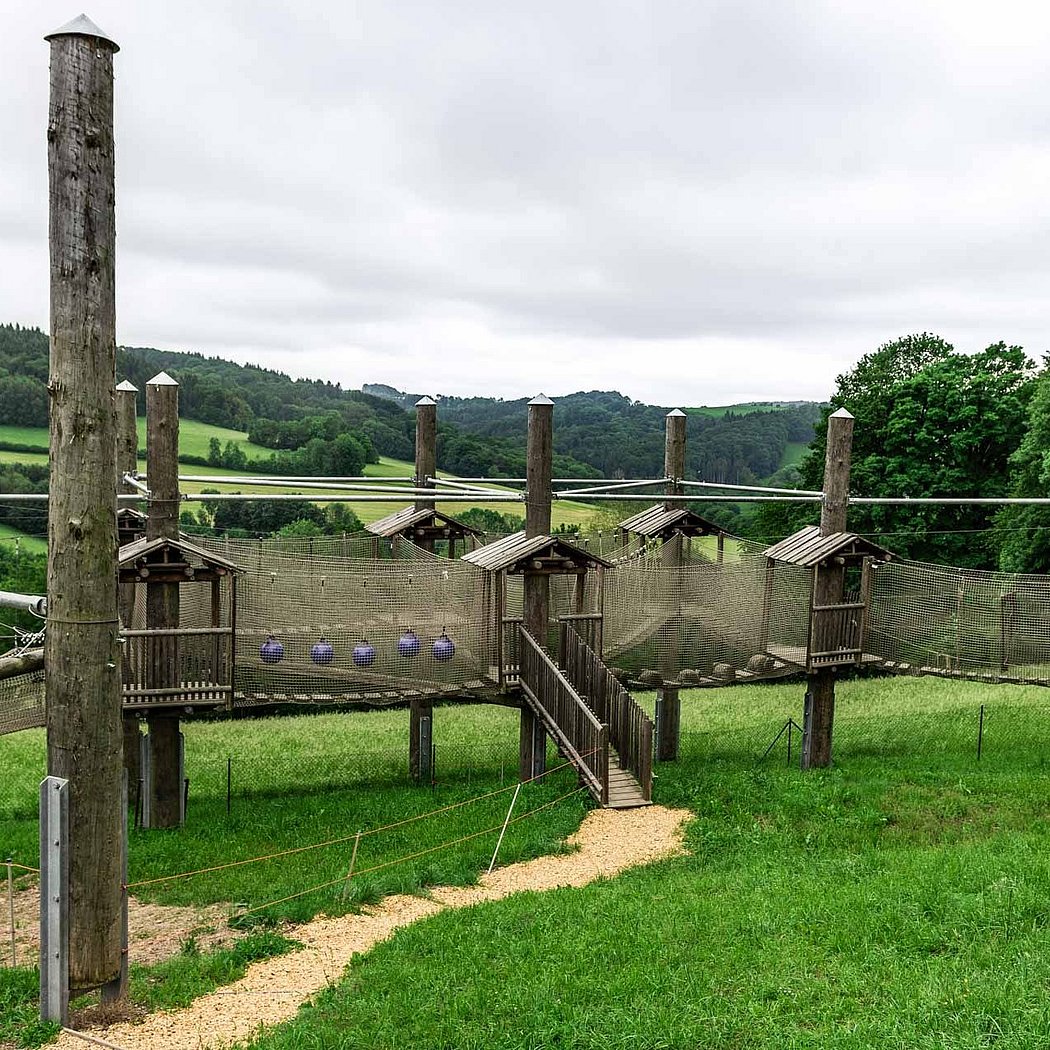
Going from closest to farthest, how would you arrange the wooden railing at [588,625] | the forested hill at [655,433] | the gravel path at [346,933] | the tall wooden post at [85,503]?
the tall wooden post at [85,503] → the gravel path at [346,933] → the wooden railing at [588,625] → the forested hill at [655,433]

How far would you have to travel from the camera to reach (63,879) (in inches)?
268

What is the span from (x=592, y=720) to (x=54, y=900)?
702cm

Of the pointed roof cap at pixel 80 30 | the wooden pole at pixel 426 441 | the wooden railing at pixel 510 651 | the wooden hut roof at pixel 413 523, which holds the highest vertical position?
the pointed roof cap at pixel 80 30

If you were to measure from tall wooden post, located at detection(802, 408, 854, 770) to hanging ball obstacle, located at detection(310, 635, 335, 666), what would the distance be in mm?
7289

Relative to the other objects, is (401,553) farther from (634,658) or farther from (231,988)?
(231,988)

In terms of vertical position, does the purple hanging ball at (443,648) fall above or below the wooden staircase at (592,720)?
above

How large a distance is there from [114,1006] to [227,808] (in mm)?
7661

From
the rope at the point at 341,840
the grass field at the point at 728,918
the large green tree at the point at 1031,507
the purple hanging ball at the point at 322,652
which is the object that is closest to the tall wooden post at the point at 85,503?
the grass field at the point at 728,918

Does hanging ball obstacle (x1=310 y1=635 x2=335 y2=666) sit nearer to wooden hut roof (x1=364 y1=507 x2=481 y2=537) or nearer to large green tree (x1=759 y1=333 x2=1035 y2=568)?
wooden hut roof (x1=364 y1=507 x2=481 y2=537)

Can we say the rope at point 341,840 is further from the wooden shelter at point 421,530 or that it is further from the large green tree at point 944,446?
the large green tree at point 944,446

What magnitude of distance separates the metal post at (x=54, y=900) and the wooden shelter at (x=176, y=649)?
5.93 meters

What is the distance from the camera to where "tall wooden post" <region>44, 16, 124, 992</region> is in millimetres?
6523

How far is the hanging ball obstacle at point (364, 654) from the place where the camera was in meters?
13.8

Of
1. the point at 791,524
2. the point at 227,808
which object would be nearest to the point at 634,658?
the point at 227,808
